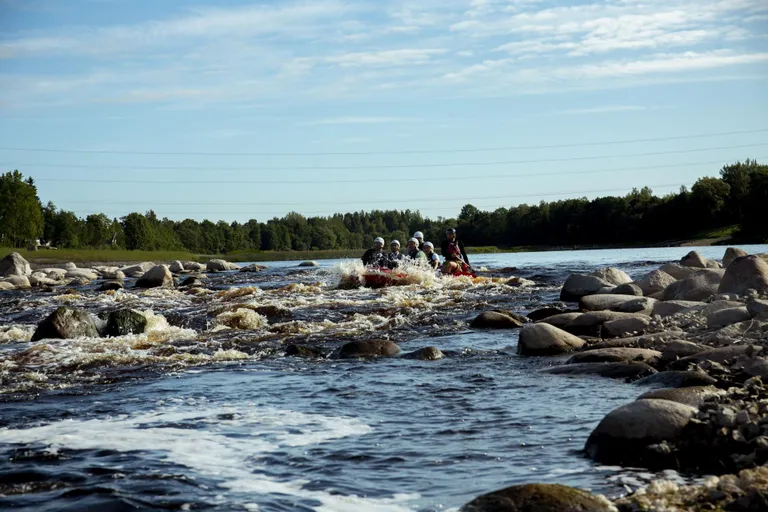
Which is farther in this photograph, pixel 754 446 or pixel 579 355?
pixel 579 355

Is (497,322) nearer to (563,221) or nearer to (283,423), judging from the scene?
(283,423)

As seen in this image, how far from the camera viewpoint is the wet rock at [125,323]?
14266 mm

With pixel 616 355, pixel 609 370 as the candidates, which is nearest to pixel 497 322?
pixel 616 355

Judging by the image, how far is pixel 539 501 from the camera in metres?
4.45

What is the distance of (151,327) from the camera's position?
49.3 ft

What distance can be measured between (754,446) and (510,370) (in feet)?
15.3

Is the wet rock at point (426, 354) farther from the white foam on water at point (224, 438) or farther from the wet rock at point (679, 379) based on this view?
the white foam on water at point (224, 438)

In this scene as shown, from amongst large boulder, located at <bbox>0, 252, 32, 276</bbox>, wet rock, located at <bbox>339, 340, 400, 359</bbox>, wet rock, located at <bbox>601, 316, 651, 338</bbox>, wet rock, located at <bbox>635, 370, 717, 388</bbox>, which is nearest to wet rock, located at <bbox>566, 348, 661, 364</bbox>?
wet rock, located at <bbox>635, 370, 717, 388</bbox>

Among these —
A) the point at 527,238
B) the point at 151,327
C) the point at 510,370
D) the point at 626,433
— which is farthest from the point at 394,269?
the point at 527,238

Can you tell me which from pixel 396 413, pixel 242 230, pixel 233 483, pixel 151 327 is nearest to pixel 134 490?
pixel 233 483

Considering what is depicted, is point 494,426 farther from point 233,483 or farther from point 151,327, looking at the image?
point 151,327

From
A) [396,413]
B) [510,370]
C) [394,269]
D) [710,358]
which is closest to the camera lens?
[396,413]

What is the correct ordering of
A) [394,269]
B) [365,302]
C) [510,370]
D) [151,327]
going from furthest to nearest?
1. [394,269]
2. [365,302]
3. [151,327]
4. [510,370]

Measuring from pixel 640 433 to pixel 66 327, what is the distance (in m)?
11.0
